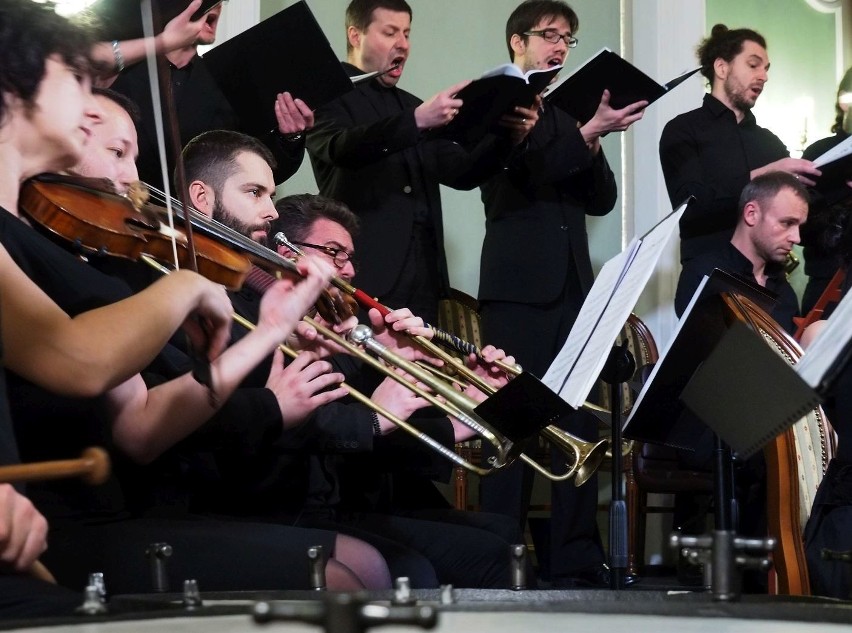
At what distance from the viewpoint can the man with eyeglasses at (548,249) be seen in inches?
139

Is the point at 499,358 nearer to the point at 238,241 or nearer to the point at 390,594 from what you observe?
the point at 238,241

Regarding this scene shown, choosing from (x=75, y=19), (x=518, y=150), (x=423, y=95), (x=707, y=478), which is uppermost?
(x=423, y=95)

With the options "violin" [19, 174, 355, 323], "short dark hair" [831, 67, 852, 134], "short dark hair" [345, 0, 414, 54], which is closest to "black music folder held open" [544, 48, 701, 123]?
"short dark hair" [345, 0, 414, 54]

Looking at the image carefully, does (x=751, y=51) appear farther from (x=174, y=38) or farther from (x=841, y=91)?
(x=174, y=38)

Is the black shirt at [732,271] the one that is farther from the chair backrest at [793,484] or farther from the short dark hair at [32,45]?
the short dark hair at [32,45]

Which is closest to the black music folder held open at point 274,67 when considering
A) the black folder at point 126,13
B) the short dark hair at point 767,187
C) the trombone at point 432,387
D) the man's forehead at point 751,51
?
the black folder at point 126,13

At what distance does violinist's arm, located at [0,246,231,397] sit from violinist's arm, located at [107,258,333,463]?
0.25 m

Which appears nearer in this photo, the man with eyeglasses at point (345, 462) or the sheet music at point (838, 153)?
the man with eyeglasses at point (345, 462)

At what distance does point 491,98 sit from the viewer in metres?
3.19

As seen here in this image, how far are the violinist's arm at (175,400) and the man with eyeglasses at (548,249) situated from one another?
184 cm

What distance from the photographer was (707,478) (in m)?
3.69

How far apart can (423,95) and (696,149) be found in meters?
1.07

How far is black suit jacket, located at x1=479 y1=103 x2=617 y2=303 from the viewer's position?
145 inches

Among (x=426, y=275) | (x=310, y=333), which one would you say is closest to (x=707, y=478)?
(x=426, y=275)
